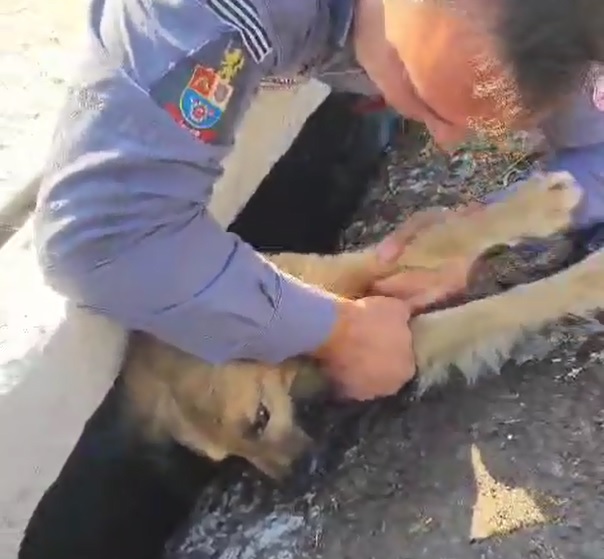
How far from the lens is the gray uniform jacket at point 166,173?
2.83ft

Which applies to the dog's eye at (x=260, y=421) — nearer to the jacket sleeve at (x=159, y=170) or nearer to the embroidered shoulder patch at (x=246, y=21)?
the jacket sleeve at (x=159, y=170)

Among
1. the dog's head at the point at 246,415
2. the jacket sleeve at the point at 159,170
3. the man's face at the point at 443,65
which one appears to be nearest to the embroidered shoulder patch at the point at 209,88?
the jacket sleeve at the point at 159,170

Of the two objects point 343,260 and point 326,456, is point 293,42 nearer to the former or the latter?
point 343,260

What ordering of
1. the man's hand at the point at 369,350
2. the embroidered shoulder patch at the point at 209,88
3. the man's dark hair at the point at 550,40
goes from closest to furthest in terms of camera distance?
the man's dark hair at the point at 550,40 → the embroidered shoulder patch at the point at 209,88 → the man's hand at the point at 369,350

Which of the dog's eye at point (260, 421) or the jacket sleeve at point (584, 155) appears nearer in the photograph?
the dog's eye at point (260, 421)

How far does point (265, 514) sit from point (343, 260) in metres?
0.26

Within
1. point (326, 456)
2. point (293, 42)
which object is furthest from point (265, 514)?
point (293, 42)

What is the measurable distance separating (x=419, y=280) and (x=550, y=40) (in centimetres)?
43

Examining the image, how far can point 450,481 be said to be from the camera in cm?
100

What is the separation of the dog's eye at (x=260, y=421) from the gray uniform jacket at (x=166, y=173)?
0.30ft

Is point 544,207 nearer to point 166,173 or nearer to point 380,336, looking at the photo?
point 380,336

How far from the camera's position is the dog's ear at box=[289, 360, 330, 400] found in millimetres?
1016

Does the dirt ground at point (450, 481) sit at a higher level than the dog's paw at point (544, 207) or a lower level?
lower

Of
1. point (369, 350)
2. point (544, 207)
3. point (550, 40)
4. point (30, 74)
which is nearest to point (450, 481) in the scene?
point (369, 350)
